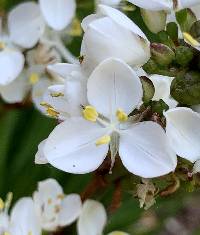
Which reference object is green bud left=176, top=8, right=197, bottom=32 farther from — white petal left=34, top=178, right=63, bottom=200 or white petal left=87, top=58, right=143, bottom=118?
white petal left=34, top=178, right=63, bottom=200

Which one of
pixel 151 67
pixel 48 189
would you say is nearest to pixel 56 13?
pixel 48 189

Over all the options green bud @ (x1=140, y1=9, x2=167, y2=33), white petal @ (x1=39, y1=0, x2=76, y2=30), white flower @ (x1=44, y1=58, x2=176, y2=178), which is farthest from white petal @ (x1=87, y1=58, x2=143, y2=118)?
white petal @ (x1=39, y1=0, x2=76, y2=30)

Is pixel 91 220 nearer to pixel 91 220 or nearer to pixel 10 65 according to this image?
pixel 91 220

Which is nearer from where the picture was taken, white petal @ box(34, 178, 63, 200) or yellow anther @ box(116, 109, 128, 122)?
yellow anther @ box(116, 109, 128, 122)

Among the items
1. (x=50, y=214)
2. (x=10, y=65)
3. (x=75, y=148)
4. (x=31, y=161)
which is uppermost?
(x=75, y=148)

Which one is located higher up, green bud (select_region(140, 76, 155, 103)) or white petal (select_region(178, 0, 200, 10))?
white petal (select_region(178, 0, 200, 10))

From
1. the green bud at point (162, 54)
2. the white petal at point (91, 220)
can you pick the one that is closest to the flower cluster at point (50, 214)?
the white petal at point (91, 220)
